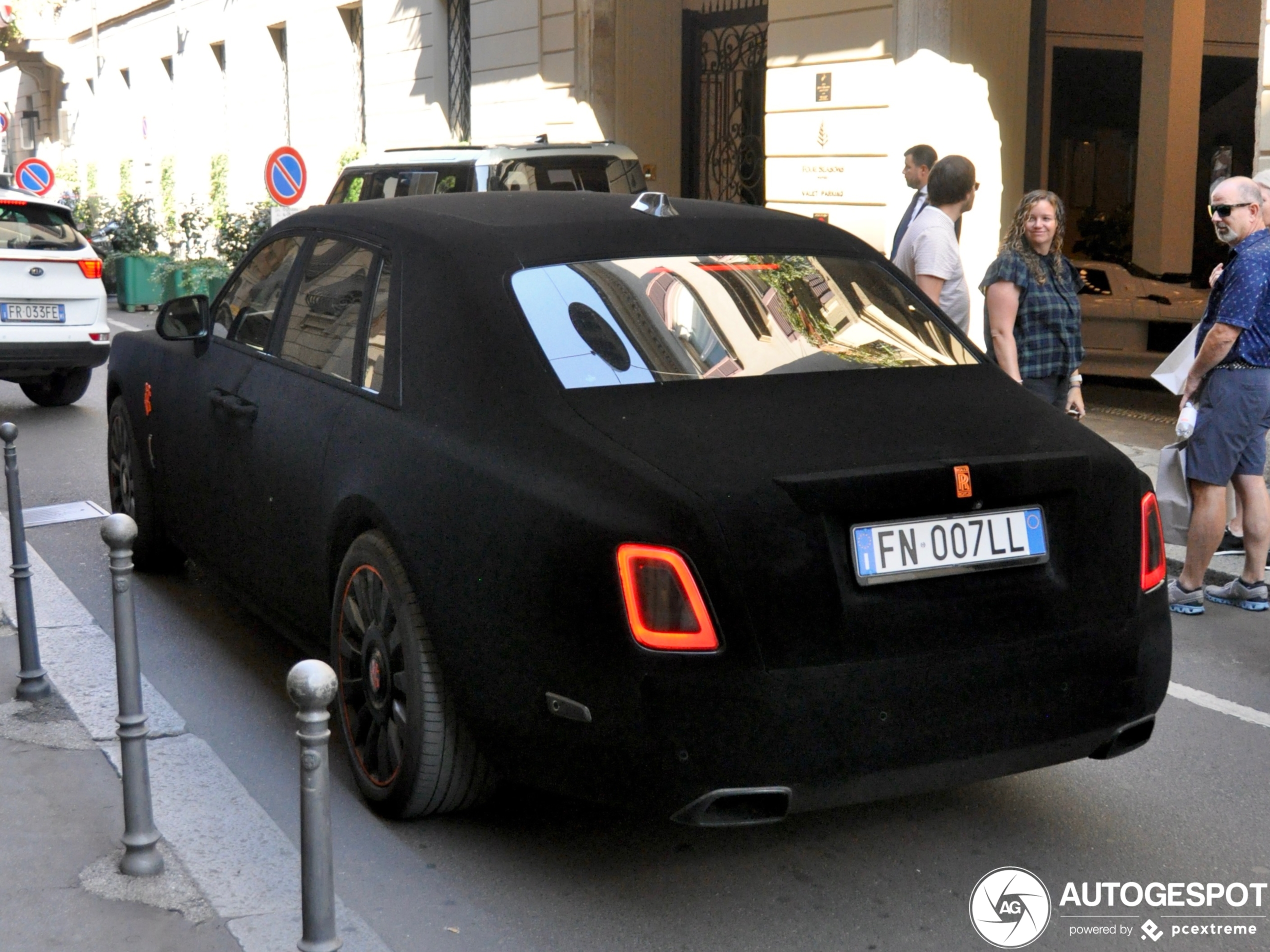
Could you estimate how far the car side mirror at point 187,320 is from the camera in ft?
18.4

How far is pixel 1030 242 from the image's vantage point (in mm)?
6887

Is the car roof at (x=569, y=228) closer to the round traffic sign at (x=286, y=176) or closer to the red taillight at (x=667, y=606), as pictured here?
the red taillight at (x=667, y=606)

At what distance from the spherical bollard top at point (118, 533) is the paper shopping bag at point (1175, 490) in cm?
440

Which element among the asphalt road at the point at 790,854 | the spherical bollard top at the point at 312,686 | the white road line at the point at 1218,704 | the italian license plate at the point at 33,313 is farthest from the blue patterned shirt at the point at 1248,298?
the italian license plate at the point at 33,313

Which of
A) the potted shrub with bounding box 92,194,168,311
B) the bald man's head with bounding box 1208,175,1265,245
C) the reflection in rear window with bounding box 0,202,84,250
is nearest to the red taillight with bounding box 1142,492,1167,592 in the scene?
the bald man's head with bounding box 1208,175,1265,245

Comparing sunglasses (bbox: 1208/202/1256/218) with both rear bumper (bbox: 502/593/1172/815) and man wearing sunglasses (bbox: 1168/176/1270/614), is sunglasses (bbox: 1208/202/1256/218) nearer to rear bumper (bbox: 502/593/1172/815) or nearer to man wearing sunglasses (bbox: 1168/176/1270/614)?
man wearing sunglasses (bbox: 1168/176/1270/614)

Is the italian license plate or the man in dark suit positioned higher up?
the man in dark suit

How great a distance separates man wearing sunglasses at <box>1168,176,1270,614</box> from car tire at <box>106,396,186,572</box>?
13.2 ft

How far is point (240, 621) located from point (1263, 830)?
372cm

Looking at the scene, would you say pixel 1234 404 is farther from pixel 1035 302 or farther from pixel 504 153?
pixel 504 153

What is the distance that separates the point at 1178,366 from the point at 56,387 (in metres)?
9.28

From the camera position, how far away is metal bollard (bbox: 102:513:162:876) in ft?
12.2

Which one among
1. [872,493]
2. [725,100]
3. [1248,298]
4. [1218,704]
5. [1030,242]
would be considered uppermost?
[725,100]

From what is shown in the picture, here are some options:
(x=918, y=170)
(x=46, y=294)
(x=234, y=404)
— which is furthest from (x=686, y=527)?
(x=46, y=294)
